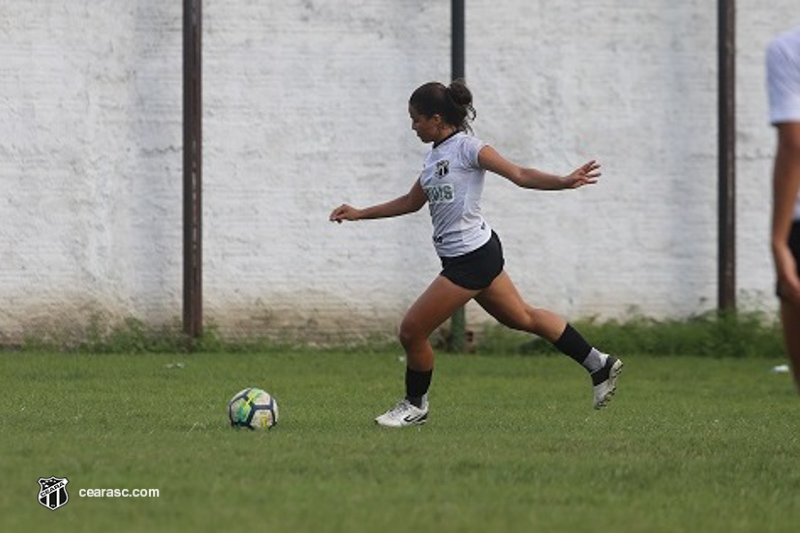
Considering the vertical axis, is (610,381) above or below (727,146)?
below

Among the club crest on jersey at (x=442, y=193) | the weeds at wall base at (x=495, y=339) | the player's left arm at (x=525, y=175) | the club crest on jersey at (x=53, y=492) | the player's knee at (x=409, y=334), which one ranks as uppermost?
the player's left arm at (x=525, y=175)

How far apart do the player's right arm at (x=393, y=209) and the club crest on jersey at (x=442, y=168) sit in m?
0.23

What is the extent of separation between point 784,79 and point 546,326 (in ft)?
15.4

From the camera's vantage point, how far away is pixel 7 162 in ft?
63.1

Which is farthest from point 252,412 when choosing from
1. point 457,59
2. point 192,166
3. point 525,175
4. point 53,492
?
point 457,59

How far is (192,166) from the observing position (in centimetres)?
1928

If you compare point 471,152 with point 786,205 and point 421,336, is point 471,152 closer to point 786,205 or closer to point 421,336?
point 421,336

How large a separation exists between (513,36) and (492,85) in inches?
23.2

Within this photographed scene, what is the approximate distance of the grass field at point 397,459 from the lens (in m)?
7.17

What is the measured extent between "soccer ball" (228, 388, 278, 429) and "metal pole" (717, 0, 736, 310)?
10.5 meters

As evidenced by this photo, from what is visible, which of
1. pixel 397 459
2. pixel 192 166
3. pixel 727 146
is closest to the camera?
pixel 397 459

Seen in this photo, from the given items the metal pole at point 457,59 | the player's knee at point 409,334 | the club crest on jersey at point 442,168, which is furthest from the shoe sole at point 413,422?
the metal pole at point 457,59

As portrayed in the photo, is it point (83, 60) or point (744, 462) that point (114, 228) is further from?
point (744, 462)

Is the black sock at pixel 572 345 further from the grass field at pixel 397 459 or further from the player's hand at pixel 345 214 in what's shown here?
the player's hand at pixel 345 214
